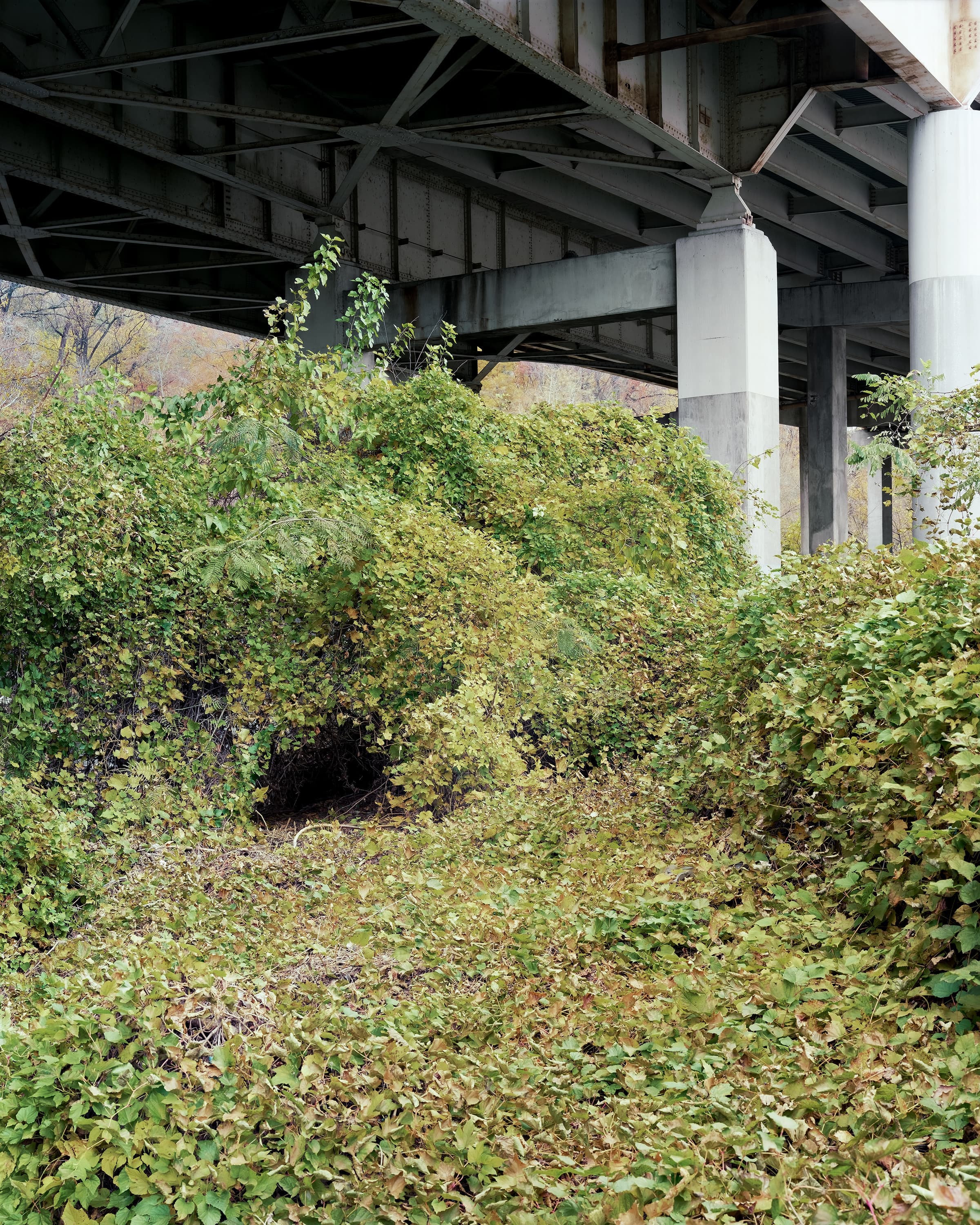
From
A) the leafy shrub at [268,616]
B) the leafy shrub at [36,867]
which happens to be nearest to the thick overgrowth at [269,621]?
the leafy shrub at [268,616]

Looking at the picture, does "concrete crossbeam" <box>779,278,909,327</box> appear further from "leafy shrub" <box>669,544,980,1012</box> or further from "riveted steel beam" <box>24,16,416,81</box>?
"leafy shrub" <box>669,544,980,1012</box>

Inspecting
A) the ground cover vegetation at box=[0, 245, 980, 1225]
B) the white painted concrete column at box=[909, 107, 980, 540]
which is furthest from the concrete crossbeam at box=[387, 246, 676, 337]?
the ground cover vegetation at box=[0, 245, 980, 1225]

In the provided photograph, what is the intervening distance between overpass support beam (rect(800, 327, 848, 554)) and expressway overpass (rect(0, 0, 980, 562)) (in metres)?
8.51

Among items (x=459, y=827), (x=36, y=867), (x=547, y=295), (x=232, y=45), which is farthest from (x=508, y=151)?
(x=36, y=867)

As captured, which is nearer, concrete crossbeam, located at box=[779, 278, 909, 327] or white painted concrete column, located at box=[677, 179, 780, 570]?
white painted concrete column, located at box=[677, 179, 780, 570]

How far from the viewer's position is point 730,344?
641 inches

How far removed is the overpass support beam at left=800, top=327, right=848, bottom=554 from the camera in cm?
3127

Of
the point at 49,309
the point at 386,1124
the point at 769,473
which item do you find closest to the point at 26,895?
the point at 386,1124

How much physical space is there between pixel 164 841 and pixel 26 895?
0.98 metres

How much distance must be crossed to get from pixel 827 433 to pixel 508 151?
18.7 m

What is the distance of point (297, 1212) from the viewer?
3.65m

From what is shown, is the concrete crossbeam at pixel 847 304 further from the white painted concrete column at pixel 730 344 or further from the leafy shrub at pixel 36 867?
the leafy shrub at pixel 36 867

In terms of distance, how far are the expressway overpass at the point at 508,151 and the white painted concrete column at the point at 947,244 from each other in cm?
3

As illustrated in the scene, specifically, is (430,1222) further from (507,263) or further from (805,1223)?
(507,263)
